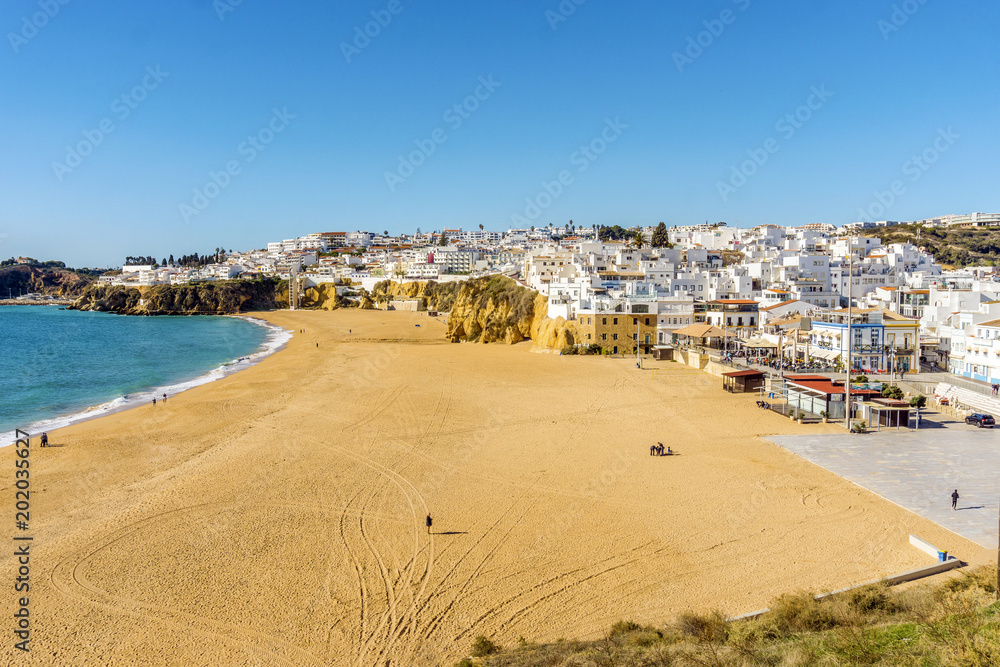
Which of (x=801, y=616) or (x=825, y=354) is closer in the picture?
(x=801, y=616)

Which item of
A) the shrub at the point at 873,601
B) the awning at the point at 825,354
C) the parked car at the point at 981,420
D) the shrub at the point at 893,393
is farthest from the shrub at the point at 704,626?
the awning at the point at 825,354

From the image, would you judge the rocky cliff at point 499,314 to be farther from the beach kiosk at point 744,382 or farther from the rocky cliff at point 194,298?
the rocky cliff at point 194,298

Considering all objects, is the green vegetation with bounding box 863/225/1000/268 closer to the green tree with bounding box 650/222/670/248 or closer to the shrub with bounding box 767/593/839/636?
the green tree with bounding box 650/222/670/248

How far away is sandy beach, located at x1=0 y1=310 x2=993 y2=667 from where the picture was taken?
30.5 ft

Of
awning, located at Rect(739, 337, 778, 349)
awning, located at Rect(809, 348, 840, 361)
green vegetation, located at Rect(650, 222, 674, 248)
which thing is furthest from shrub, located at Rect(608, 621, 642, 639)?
green vegetation, located at Rect(650, 222, 674, 248)

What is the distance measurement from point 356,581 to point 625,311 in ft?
100

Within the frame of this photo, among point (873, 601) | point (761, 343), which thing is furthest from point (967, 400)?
point (873, 601)

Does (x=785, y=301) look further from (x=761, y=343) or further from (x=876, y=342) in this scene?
(x=876, y=342)

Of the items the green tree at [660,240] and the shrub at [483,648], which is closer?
the shrub at [483,648]

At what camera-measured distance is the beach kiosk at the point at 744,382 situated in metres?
26.0

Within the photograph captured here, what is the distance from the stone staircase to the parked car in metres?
1.41

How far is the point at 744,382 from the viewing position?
2612 centimetres

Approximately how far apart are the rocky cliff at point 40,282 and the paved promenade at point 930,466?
536 ft

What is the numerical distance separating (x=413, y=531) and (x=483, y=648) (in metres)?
4.53
